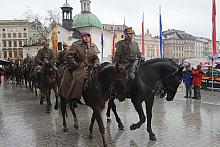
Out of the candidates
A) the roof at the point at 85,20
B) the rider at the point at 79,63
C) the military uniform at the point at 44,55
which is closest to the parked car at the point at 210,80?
the military uniform at the point at 44,55

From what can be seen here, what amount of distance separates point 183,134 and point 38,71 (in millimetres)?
6429

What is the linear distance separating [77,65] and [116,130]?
93.1 inches

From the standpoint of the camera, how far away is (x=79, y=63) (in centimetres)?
638

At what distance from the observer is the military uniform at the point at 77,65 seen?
6.14 metres

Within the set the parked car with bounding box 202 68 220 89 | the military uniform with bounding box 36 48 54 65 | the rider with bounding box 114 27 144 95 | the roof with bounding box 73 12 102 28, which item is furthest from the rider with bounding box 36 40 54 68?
the roof with bounding box 73 12 102 28

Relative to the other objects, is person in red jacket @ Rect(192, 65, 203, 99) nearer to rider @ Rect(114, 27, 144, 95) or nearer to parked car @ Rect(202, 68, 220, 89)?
parked car @ Rect(202, 68, 220, 89)

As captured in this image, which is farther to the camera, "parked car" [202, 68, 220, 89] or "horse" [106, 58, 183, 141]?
"parked car" [202, 68, 220, 89]

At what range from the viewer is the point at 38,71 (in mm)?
10930

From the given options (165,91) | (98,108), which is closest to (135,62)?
(165,91)

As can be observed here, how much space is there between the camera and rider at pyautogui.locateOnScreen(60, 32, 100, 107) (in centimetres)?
613

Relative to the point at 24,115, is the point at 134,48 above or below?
above

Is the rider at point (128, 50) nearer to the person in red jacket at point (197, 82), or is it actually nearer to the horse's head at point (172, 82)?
the horse's head at point (172, 82)

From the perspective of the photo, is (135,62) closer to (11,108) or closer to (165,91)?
(165,91)

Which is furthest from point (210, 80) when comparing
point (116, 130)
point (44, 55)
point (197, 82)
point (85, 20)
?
point (85, 20)
